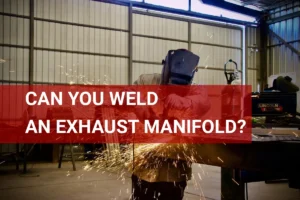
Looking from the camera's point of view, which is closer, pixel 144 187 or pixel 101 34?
pixel 144 187

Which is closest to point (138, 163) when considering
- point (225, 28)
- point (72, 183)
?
point (72, 183)

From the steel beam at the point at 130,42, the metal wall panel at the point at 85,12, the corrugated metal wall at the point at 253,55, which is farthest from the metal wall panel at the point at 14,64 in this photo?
the corrugated metal wall at the point at 253,55

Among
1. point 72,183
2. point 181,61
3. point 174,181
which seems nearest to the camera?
point 181,61

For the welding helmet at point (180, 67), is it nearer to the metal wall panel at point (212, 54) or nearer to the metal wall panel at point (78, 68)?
the metal wall panel at point (78, 68)

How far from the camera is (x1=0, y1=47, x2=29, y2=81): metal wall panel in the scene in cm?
754

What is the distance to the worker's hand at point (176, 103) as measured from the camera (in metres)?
1.72

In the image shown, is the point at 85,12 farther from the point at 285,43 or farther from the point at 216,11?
the point at 285,43

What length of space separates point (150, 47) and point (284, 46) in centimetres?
440

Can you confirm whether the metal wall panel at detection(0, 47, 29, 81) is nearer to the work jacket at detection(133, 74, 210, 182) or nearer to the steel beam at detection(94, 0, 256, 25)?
the steel beam at detection(94, 0, 256, 25)

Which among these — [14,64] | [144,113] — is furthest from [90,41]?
[144,113]

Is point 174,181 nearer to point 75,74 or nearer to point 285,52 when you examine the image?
point 75,74

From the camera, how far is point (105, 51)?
880cm

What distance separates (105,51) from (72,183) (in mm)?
4476

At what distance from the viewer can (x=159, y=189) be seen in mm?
2133
